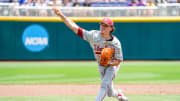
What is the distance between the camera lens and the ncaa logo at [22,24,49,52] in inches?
682

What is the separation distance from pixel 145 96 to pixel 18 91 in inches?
121

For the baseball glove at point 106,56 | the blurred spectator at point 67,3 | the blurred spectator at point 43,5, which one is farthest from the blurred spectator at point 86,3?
the baseball glove at point 106,56

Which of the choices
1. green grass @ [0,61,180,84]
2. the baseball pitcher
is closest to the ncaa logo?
green grass @ [0,61,180,84]

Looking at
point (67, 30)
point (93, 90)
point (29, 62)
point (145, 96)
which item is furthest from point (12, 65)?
point (145, 96)

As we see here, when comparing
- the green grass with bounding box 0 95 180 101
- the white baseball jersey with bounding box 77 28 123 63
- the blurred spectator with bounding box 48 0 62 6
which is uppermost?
the white baseball jersey with bounding box 77 28 123 63

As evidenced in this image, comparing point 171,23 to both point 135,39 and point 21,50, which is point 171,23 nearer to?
point 135,39

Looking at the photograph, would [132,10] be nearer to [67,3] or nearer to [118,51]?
[67,3]

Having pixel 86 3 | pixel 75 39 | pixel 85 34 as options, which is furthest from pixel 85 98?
pixel 86 3

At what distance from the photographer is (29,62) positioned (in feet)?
56.0

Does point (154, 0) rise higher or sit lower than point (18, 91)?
higher

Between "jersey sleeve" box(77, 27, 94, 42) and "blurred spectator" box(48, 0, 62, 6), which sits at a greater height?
"jersey sleeve" box(77, 27, 94, 42)

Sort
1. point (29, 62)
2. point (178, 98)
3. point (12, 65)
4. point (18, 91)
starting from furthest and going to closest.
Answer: point (29, 62) → point (12, 65) → point (18, 91) → point (178, 98)

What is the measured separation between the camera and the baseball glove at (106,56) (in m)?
6.54

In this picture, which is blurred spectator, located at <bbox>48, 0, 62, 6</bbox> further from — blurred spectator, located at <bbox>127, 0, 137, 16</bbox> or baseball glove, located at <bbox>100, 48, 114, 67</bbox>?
baseball glove, located at <bbox>100, 48, 114, 67</bbox>
